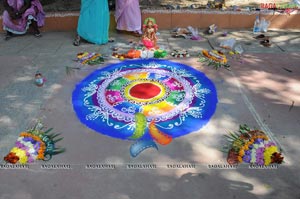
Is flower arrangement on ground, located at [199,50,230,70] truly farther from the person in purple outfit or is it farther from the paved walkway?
the person in purple outfit

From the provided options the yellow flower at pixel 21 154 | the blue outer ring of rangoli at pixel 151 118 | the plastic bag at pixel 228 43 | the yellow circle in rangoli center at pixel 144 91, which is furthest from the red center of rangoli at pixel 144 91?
the plastic bag at pixel 228 43

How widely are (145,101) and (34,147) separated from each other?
1476 mm

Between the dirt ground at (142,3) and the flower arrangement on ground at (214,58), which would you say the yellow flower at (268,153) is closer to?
the flower arrangement on ground at (214,58)

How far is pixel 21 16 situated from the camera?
247 inches

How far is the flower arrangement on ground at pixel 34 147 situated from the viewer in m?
2.91

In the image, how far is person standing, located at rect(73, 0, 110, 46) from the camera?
5836mm

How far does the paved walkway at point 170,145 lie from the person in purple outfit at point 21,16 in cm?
110

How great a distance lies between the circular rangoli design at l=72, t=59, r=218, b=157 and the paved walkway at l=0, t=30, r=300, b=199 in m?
0.14

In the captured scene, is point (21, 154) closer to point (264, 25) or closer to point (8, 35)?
point (8, 35)

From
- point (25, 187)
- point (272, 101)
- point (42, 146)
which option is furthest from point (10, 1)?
point (272, 101)

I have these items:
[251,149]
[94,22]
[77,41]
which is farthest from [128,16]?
[251,149]

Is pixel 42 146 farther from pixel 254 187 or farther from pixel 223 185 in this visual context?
pixel 254 187

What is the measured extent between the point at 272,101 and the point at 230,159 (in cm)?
139

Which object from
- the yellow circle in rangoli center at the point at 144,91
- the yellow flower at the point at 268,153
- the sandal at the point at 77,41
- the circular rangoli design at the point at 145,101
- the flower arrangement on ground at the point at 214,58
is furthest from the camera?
the sandal at the point at 77,41
